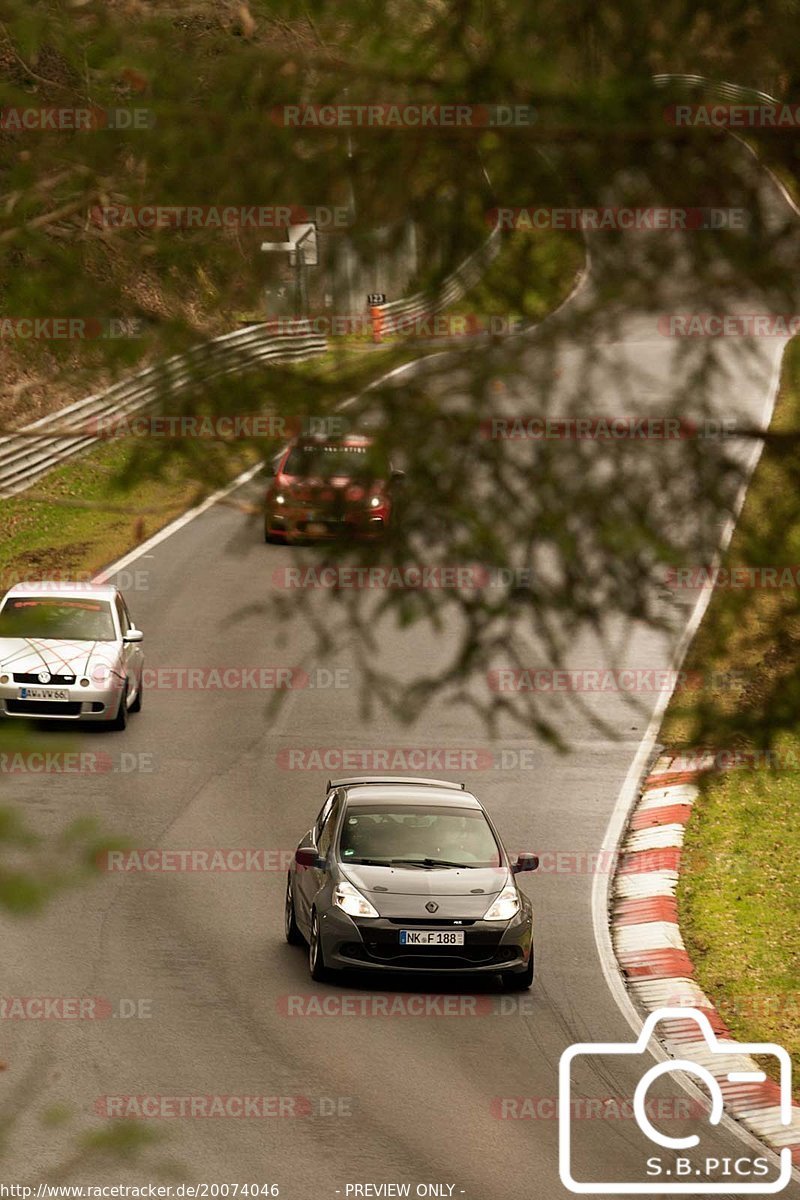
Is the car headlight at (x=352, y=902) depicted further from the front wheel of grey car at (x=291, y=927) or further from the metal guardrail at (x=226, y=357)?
the metal guardrail at (x=226, y=357)

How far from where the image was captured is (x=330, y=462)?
7.56 m

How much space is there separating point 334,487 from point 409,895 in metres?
7.27

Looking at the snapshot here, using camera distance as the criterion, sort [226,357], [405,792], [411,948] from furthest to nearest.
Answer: [405,792]
[411,948]
[226,357]

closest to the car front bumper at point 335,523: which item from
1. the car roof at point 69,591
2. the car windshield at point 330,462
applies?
the car windshield at point 330,462

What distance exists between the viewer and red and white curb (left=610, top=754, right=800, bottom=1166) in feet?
40.2


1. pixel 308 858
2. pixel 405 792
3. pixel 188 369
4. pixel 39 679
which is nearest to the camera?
pixel 188 369

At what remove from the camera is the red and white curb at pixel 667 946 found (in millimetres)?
12250

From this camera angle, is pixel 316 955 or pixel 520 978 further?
pixel 520 978

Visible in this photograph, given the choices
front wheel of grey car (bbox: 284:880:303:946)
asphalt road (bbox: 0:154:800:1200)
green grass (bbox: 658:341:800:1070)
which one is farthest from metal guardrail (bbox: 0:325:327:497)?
front wheel of grey car (bbox: 284:880:303:946)

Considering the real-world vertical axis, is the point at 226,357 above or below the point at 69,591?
above

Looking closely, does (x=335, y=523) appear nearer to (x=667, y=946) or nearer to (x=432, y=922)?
(x=432, y=922)

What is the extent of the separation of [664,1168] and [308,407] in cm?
581

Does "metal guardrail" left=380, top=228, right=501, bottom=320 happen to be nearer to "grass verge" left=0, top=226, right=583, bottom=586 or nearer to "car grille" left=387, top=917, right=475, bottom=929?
"grass verge" left=0, top=226, right=583, bottom=586

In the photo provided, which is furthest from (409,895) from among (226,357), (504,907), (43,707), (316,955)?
Result: (43,707)
